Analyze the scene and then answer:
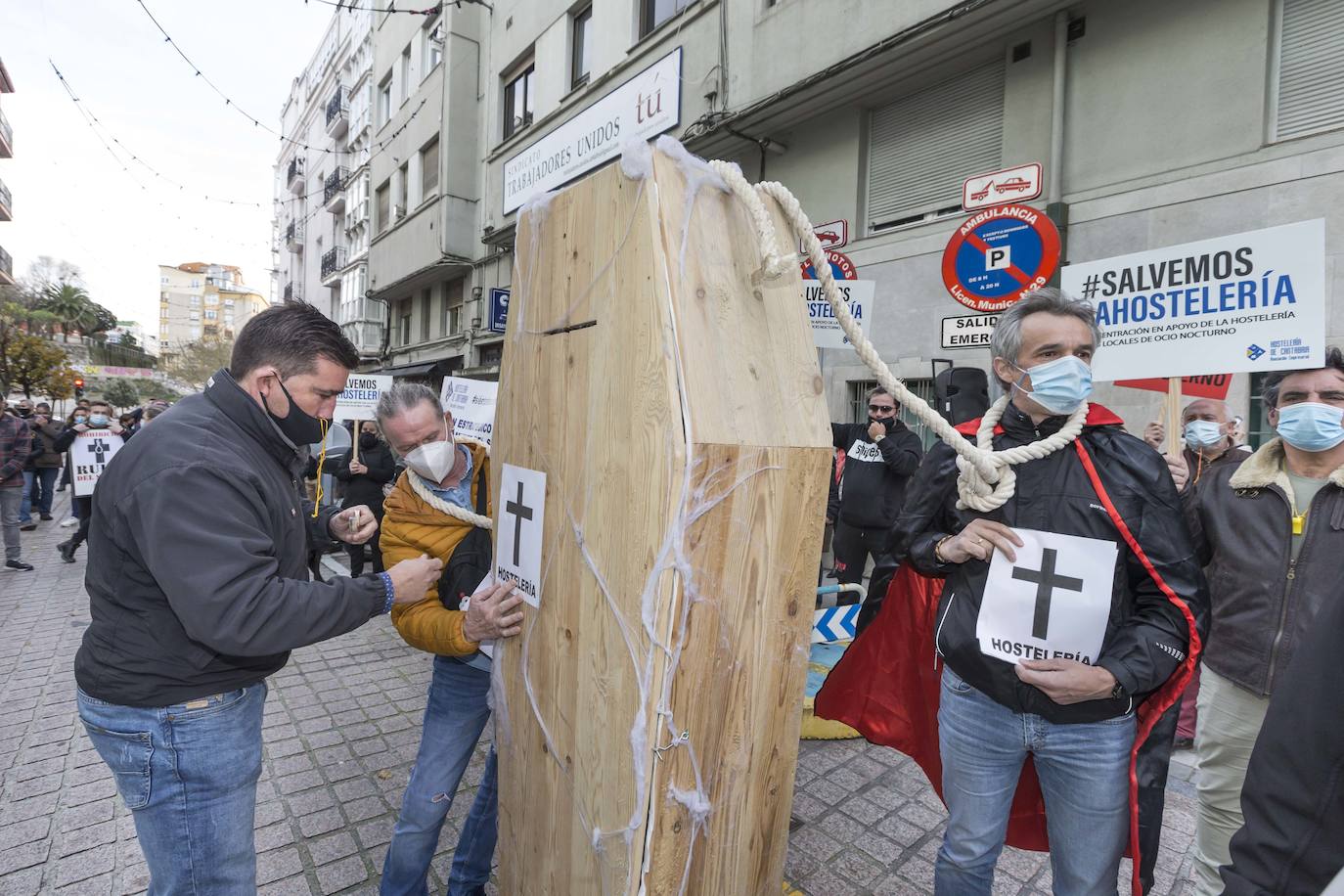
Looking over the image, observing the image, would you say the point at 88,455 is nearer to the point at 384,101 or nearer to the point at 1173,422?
the point at 1173,422

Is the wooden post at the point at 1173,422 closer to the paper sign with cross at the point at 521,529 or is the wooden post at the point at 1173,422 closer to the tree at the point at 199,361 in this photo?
the paper sign with cross at the point at 521,529

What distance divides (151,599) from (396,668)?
372 centimetres

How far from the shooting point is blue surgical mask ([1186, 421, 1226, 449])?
13.1 ft

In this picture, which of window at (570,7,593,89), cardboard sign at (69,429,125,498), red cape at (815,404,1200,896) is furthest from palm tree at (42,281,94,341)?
red cape at (815,404,1200,896)

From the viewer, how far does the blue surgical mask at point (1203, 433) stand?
13.1 feet

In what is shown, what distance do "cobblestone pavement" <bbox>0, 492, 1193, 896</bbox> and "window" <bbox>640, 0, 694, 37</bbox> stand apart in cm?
1122

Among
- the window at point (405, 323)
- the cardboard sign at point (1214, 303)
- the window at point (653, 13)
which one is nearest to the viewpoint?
the cardboard sign at point (1214, 303)

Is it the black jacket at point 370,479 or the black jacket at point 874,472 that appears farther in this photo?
the black jacket at point 370,479

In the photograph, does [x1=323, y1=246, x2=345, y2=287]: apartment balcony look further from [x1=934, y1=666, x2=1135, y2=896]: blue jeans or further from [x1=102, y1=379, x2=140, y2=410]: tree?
[x1=934, y1=666, x2=1135, y2=896]: blue jeans

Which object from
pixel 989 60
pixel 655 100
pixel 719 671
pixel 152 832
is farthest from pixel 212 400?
pixel 655 100

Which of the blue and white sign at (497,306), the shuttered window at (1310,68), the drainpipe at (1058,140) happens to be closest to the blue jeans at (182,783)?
the drainpipe at (1058,140)

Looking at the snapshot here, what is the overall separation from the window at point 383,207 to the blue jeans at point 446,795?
79.3 ft

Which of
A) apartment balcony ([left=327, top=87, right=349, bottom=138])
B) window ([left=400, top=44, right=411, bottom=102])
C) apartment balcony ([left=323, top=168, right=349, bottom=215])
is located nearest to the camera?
window ([left=400, top=44, right=411, bottom=102])

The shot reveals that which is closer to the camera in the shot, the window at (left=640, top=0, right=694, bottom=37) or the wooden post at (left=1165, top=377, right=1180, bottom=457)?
the wooden post at (left=1165, top=377, right=1180, bottom=457)
